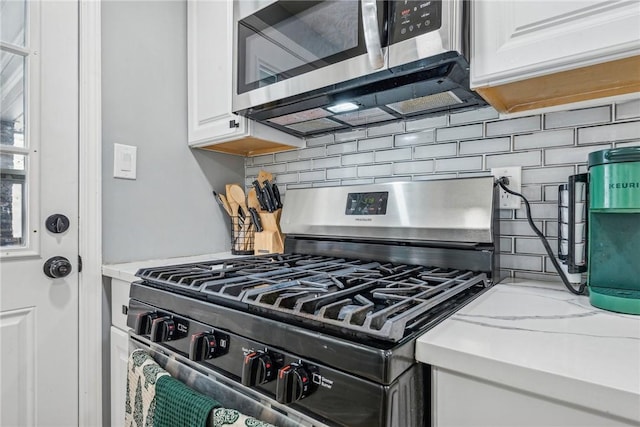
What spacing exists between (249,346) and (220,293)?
0.47 ft

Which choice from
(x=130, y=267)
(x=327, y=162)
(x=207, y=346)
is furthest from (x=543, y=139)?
(x=130, y=267)

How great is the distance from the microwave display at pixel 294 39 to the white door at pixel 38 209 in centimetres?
66

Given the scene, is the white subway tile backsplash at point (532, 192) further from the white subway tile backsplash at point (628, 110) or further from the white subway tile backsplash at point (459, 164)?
the white subway tile backsplash at point (628, 110)

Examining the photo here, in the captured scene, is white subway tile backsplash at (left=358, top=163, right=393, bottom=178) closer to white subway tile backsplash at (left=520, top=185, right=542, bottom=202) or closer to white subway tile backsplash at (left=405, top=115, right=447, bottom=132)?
white subway tile backsplash at (left=405, top=115, right=447, bottom=132)

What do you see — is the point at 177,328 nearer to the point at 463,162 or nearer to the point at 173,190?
the point at 173,190

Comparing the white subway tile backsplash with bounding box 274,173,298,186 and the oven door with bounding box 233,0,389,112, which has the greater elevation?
the oven door with bounding box 233,0,389,112

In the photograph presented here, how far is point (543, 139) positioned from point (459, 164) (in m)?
0.25

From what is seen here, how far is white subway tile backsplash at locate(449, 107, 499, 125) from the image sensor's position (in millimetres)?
1104

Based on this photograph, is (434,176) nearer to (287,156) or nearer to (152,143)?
(287,156)

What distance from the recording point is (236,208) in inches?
67.1

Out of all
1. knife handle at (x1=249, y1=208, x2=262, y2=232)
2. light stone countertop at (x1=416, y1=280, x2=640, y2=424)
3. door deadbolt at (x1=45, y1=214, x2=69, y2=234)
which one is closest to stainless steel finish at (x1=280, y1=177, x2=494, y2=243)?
knife handle at (x1=249, y1=208, x2=262, y2=232)

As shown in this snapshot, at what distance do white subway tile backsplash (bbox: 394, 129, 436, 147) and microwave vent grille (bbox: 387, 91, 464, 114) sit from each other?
86mm

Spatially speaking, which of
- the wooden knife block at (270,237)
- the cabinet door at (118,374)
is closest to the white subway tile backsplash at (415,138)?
the wooden knife block at (270,237)

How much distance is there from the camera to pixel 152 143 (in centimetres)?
150
